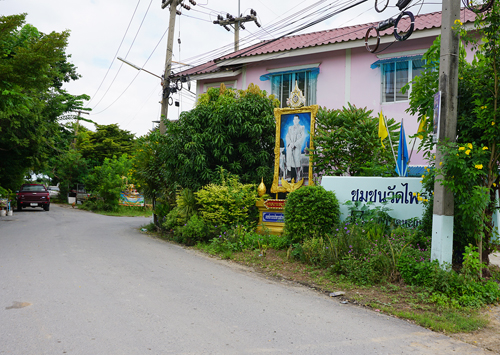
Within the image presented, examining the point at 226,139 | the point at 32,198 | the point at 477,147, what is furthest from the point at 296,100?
the point at 32,198

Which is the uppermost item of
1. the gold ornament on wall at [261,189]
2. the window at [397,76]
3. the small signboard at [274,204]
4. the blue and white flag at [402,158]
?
the window at [397,76]

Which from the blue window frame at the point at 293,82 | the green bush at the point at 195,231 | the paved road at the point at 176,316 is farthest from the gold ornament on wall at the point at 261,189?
the blue window frame at the point at 293,82

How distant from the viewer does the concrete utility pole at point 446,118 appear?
253 inches

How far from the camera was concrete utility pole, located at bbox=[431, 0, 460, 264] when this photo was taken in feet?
21.1

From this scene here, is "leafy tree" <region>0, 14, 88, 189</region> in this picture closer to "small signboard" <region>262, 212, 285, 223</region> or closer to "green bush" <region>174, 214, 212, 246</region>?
"green bush" <region>174, 214, 212, 246</region>

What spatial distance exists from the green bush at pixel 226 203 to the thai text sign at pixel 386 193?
2990 mm

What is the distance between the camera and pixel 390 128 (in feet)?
35.5

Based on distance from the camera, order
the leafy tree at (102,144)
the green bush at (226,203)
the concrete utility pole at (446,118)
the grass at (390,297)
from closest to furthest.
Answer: the grass at (390,297) < the concrete utility pole at (446,118) < the green bush at (226,203) < the leafy tree at (102,144)

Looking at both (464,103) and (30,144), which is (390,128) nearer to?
(464,103)

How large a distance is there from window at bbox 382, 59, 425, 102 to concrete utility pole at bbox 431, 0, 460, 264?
269 inches

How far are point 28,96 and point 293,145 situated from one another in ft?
41.4

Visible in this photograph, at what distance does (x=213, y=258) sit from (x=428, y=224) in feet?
16.7

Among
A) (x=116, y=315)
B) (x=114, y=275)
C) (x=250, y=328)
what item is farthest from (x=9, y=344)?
(x=114, y=275)

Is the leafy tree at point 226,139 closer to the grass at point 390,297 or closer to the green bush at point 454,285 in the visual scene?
the grass at point 390,297
